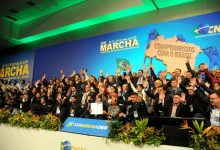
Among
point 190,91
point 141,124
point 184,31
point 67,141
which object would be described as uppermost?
point 184,31

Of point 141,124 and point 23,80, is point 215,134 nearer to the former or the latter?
point 141,124

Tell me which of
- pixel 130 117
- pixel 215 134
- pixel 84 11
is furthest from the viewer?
pixel 84 11

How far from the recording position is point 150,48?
729 centimetres

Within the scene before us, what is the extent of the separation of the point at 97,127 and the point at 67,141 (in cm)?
69

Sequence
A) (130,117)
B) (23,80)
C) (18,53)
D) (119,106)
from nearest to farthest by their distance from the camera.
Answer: (130,117)
(119,106)
(23,80)
(18,53)

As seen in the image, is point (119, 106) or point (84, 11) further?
point (84, 11)

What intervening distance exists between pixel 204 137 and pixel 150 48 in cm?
441

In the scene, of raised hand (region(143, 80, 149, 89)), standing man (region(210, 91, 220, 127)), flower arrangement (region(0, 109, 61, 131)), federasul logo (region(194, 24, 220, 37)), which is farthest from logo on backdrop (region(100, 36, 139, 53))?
standing man (region(210, 91, 220, 127))

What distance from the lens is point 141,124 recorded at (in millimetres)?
3646

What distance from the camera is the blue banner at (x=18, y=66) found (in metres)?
11.0

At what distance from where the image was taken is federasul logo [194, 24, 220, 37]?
6.22m

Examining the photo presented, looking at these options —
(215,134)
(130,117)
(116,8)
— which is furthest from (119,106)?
(116,8)

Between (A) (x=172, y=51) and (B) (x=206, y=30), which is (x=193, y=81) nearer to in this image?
(A) (x=172, y=51)

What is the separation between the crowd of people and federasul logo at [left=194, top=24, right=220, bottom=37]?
0.76m
